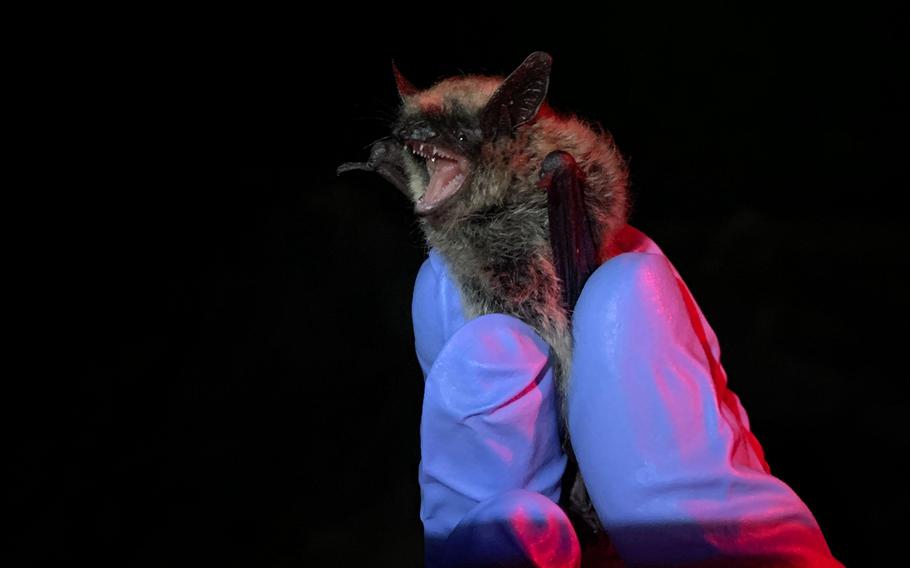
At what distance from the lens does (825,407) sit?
139 centimetres

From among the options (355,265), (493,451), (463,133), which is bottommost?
(493,451)

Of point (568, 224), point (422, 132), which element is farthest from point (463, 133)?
point (568, 224)

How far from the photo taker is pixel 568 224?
79 centimetres

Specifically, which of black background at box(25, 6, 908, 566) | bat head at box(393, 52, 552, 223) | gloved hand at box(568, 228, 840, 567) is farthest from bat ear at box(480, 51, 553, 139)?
black background at box(25, 6, 908, 566)

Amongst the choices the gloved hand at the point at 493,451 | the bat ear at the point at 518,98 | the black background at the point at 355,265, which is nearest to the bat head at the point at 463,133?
the bat ear at the point at 518,98

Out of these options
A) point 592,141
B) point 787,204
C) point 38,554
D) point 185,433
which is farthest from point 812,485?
point 38,554

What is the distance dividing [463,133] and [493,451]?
1.22 feet

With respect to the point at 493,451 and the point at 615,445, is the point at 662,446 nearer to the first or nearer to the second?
the point at 615,445

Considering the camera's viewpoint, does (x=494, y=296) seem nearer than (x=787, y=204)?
Yes

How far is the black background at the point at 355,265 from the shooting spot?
3.34ft

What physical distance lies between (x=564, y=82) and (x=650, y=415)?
2.36ft

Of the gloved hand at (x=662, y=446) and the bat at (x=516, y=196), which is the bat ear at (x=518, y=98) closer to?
the bat at (x=516, y=196)

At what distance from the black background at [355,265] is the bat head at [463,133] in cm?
29

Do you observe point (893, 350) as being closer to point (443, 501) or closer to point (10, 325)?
point (443, 501)
